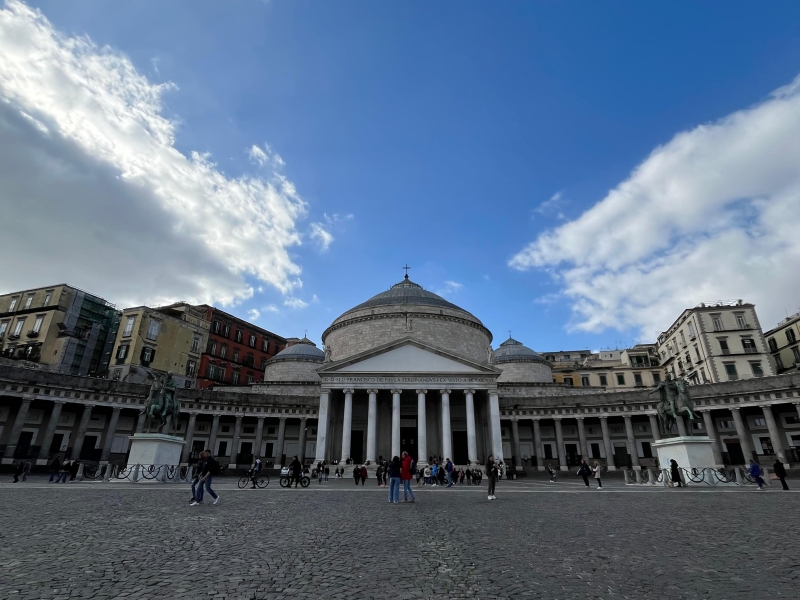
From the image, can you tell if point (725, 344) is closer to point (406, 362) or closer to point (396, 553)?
point (406, 362)

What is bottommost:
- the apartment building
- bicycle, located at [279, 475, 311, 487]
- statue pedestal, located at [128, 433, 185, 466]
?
bicycle, located at [279, 475, 311, 487]

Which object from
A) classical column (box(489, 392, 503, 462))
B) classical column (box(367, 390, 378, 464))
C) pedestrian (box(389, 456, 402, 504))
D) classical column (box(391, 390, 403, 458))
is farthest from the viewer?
classical column (box(489, 392, 503, 462))

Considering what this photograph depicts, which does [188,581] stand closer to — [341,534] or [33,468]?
[341,534]

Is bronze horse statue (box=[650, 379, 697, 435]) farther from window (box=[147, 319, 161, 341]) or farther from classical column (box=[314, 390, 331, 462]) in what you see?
window (box=[147, 319, 161, 341])

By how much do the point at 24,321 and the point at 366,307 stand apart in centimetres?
3448

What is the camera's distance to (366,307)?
4888cm

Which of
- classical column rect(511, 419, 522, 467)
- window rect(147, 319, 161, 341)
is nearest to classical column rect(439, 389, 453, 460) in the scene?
classical column rect(511, 419, 522, 467)

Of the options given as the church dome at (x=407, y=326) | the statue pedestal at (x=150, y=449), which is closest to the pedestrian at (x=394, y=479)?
the statue pedestal at (x=150, y=449)

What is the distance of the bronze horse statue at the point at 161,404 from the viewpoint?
68.2ft

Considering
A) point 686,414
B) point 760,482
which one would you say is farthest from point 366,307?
point 760,482

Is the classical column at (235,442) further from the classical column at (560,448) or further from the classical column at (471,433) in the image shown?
the classical column at (560,448)

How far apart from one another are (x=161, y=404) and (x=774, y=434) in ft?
139

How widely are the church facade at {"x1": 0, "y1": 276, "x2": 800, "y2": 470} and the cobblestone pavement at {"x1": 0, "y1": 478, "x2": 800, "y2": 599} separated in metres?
24.7

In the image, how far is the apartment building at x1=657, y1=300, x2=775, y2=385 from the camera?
145 ft
